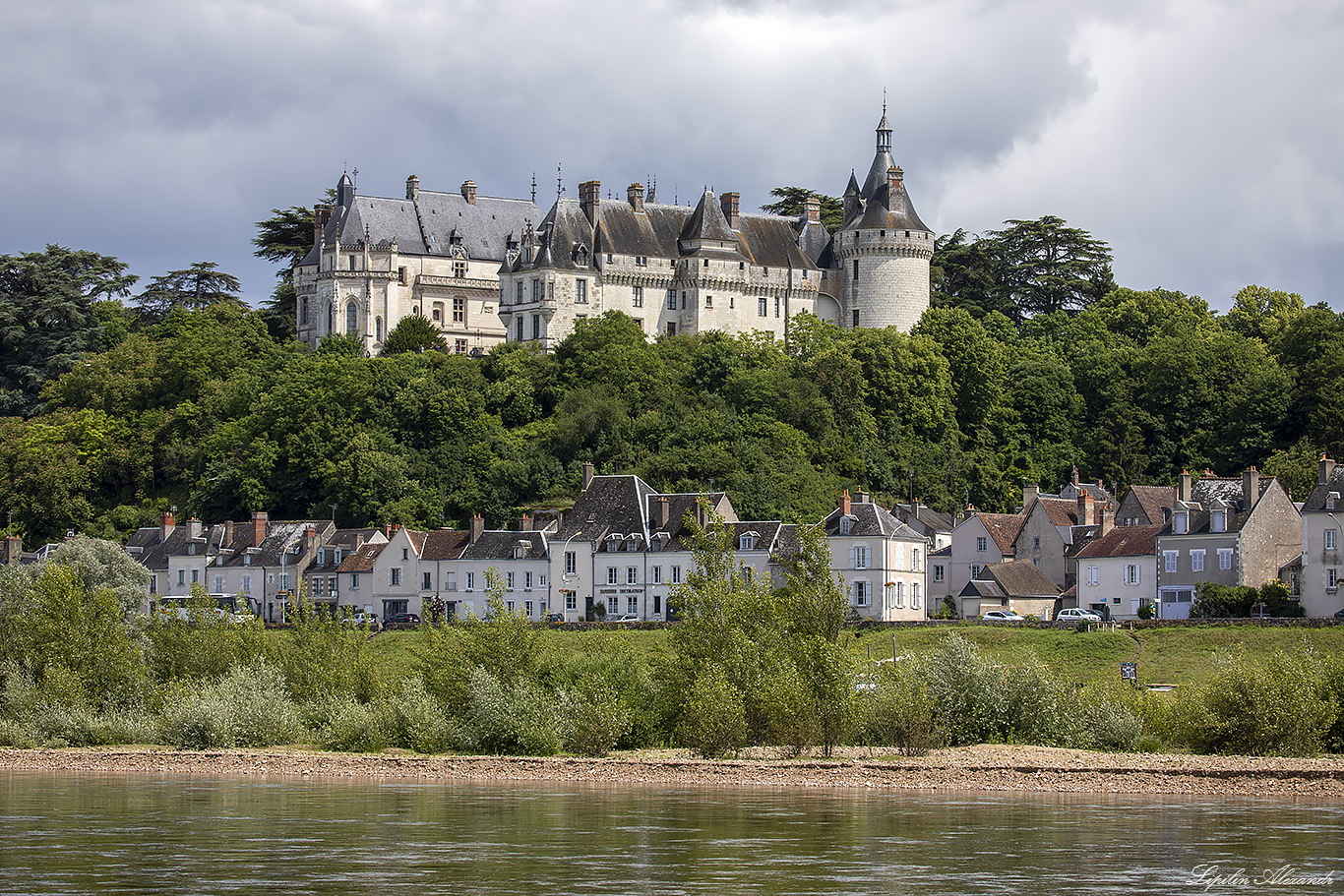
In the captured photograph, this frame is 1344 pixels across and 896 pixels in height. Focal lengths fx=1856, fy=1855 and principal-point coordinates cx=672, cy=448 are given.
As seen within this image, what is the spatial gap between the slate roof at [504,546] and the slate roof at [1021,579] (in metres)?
16.7

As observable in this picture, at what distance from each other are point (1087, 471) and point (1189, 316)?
13144 millimetres

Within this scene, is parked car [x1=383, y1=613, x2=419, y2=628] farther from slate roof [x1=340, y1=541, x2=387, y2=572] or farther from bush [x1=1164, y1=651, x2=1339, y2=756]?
bush [x1=1164, y1=651, x2=1339, y2=756]

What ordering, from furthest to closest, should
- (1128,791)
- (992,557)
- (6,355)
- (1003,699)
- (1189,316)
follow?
(6,355) < (1189,316) < (992,557) < (1003,699) < (1128,791)

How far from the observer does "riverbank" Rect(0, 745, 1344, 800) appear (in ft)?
98.7

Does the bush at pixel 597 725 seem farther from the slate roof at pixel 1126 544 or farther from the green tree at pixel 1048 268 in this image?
the green tree at pixel 1048 268

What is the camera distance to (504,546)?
70.0 m

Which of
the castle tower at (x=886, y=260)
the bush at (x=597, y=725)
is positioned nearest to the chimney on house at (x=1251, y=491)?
the bush at (x=597, y=725)

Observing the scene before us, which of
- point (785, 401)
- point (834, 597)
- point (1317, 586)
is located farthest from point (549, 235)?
point (834, 597)

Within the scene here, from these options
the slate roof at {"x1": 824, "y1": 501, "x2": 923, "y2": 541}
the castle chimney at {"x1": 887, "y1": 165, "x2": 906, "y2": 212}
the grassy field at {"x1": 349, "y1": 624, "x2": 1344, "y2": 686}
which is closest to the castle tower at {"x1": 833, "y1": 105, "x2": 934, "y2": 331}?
the castle chimney at {"x1": 887, "y1": 165, "x2": 906, "y2": 212}

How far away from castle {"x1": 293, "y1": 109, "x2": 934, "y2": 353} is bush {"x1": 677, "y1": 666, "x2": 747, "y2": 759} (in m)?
59.2

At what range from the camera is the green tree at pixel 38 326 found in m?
98.8

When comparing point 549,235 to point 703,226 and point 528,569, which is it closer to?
point 703,226

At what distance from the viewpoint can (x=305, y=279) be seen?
315 ft

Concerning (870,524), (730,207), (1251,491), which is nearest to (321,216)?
(730,207)
